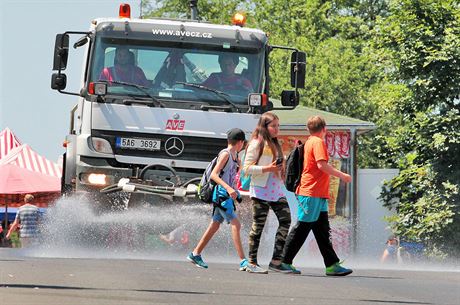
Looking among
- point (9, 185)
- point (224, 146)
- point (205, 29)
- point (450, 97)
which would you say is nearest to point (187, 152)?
point (224, 146)

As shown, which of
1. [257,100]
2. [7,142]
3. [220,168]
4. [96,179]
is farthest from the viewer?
[7,142]

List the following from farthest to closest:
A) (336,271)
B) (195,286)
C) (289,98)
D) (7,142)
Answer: (7,142) → (289,98) → (336,271) → (195,286)

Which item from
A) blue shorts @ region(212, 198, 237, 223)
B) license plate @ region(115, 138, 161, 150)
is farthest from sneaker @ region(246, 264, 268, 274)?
license plate @ region(115, 138, 161, 150)

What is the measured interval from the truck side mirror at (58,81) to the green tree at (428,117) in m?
11.3

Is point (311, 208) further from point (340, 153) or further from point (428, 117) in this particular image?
point (340, 153)

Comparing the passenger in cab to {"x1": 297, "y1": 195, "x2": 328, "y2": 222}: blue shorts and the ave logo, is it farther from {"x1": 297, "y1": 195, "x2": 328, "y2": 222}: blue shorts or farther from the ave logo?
{"x1": 297, "y1": 195, "x2": 328, "y2": 222}: blue shorts

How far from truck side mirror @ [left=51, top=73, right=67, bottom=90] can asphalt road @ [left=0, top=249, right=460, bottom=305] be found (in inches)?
154

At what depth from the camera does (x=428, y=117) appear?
29578mm

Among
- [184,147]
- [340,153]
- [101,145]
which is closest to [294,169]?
[184,147]

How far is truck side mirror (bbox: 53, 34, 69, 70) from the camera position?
63.6 ft

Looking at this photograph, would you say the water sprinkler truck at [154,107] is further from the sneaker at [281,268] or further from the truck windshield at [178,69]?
the sneaker at [281,268]

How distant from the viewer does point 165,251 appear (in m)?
19.6

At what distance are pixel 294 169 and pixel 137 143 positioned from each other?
4679mm

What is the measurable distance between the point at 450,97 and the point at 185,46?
11397 mm
